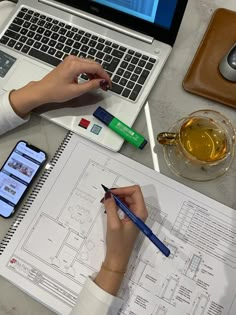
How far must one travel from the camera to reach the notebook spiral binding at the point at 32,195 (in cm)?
65

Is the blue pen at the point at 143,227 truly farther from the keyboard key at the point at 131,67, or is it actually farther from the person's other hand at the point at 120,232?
the keyboard key at the point at 131,67

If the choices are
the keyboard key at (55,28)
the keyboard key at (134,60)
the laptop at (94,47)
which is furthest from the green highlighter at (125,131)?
the keyboard key at (55,28)

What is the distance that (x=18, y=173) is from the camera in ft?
2.23

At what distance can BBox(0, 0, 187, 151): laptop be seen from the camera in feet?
2.26

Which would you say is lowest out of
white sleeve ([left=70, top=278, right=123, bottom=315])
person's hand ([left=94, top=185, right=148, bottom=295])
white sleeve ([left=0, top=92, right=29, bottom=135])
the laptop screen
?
white sleeve ([left=70, top=278, right=123, bottom=315])

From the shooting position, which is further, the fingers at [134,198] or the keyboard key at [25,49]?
the keyboard key at [25,49]

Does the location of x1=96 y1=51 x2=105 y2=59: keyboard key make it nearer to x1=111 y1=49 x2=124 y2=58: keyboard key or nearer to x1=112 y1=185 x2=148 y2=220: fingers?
x1=111 y1=49 x2=124 y2=58: keyboard key

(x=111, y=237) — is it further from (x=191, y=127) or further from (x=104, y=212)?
(x=191, y=127)

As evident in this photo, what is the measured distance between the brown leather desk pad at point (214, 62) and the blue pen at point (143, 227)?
0.84 ft

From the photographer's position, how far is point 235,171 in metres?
0.67

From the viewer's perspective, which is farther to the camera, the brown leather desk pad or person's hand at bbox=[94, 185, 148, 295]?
the brown leather desk pad

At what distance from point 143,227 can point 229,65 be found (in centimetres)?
33

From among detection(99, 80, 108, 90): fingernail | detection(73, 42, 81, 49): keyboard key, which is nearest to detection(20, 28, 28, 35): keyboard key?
detection(73, 42, 81, 49): keyboard key

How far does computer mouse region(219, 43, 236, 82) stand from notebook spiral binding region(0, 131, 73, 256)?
0.97 feet
